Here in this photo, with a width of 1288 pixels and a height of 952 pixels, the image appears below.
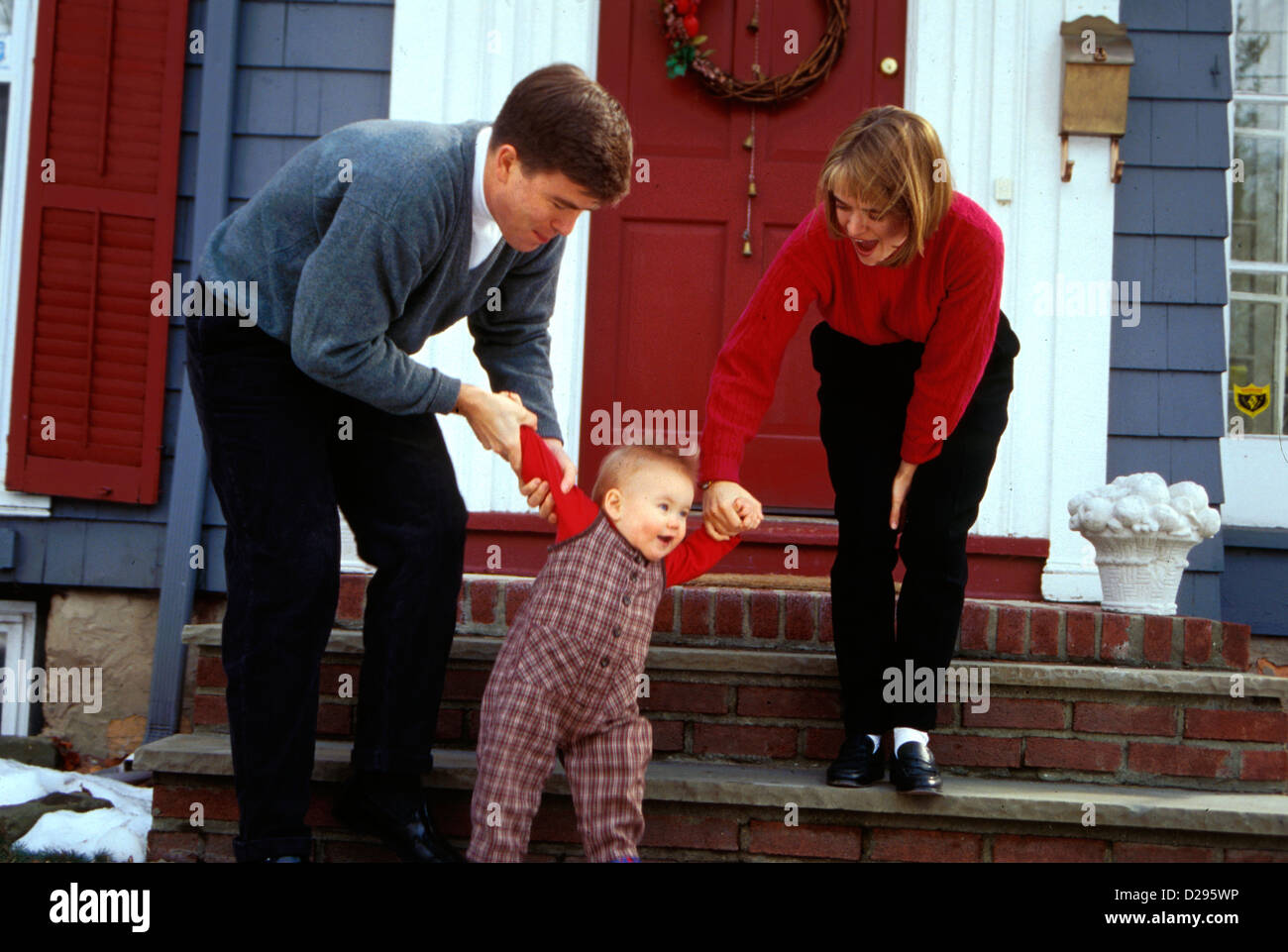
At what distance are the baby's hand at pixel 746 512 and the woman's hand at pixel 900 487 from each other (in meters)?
0.29

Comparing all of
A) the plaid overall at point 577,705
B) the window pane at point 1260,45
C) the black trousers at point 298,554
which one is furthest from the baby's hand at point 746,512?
the window pane at point 1260,45

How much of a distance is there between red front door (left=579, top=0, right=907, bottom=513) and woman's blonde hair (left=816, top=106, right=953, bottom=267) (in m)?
1.83

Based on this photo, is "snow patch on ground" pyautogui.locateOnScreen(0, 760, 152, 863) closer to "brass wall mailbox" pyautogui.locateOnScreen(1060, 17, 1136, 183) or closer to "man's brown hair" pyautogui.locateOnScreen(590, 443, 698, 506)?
"man's brown hair" pyautogui.locateOnScreen(590, 443, 698, 506)

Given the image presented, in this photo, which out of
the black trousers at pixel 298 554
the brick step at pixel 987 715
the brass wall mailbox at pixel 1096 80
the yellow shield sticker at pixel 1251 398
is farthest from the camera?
the yellow shield sticker at pixel 1251 398

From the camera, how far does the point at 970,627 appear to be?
2.80 meters

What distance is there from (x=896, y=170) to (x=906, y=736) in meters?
1.08

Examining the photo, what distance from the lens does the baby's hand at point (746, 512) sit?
7.47 ft

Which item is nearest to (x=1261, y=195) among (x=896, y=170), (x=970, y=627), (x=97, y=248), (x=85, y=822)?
(x=970, y=627)

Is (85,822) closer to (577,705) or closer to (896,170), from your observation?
(577,705)

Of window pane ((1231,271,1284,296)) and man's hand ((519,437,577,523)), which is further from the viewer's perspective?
window pane ((1231,271,1284,296))

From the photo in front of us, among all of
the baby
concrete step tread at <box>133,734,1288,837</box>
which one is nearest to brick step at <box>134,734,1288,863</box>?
concrete step tread at <box>133,734,1288,837</box>

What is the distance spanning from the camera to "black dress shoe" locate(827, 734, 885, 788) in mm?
2330

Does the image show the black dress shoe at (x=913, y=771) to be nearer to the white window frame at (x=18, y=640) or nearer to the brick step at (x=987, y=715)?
the brick step at (x=987, y=715)

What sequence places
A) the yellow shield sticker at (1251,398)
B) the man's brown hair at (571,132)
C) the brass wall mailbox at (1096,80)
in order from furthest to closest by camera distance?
the yellow shield sticker at (1251,398)
the brass wall mailbox at (1096,80)
the man's brown hair at (571,132)
